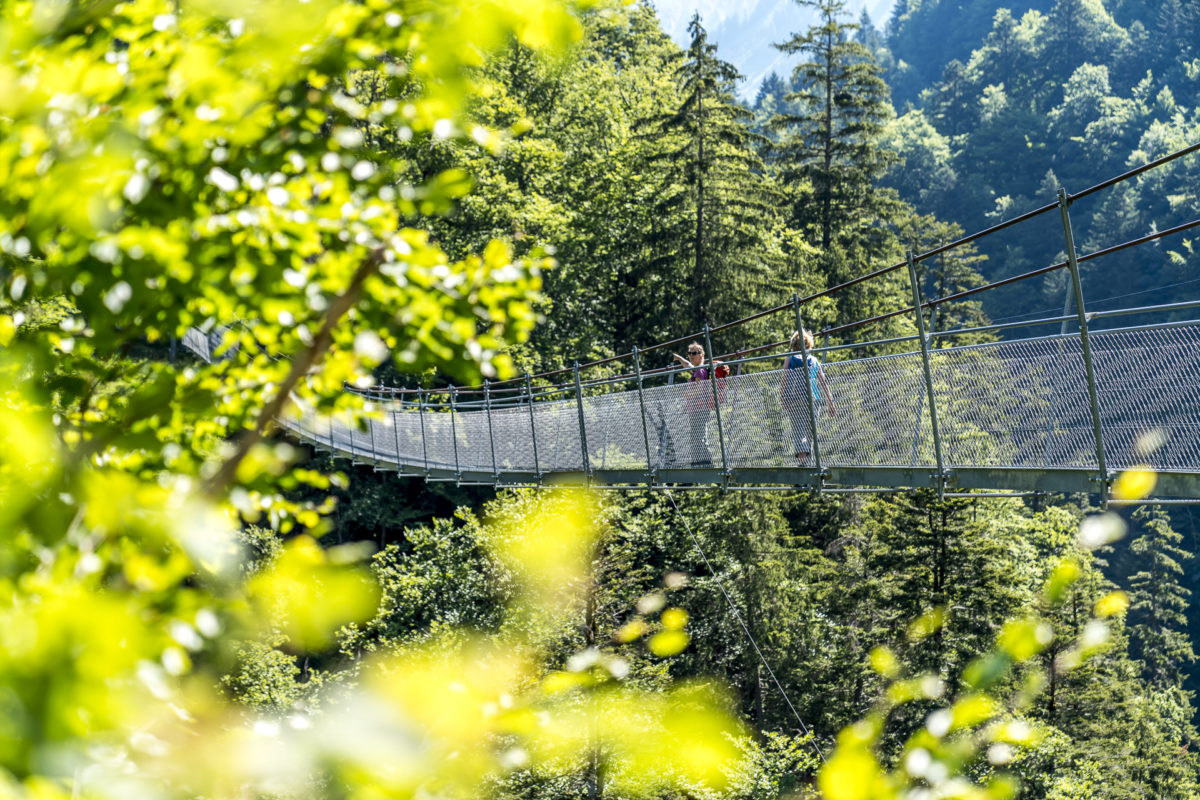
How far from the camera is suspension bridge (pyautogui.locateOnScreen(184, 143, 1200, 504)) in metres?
4.67

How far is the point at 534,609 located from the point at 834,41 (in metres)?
17.7

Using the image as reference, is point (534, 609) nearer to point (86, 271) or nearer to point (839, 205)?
point (839, 205)

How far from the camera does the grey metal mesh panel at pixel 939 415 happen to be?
4691 mm

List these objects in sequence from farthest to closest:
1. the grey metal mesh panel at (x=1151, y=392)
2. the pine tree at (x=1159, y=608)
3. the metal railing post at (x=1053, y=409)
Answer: the pine tree at (x=1159, y=608) < the metal railing post at (x=1053, y=409) < the grey metal mesh panel at (x=1151, y=392)

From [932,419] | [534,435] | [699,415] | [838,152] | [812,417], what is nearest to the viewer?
[932,419]

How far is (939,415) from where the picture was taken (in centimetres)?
614

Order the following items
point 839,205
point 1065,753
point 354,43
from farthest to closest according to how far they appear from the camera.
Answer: point 839,205 < point 1065,753 < point 354,43

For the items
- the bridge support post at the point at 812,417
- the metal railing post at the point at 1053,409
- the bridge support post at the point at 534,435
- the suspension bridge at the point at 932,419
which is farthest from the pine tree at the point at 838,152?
the metal railing post at the point at 1053,409

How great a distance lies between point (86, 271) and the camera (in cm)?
163

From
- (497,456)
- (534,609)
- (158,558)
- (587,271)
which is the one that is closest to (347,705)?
(158,558)

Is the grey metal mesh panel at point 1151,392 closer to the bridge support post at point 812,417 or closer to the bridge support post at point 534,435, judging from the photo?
the bridge support post at point 812,417

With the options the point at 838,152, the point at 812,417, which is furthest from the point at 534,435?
the point at 838,152

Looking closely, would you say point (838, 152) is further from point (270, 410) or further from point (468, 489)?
point (270, 410)

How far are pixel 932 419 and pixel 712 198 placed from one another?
1657cm
